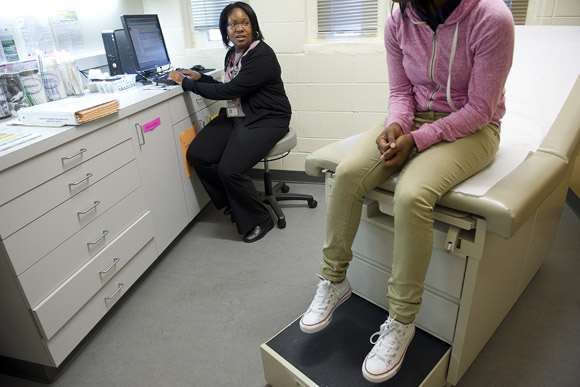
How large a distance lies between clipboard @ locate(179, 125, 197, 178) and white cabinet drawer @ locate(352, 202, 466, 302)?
3.88ft

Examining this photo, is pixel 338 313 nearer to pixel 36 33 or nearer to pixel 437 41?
pixel 437 41

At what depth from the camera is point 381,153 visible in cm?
122

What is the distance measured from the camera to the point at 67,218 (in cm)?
143

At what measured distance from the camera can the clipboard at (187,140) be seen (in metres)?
2.20

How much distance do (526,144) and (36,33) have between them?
7.47 feet

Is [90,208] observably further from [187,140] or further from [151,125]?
[187,140]

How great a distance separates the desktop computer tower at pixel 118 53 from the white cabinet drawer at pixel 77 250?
868 mm

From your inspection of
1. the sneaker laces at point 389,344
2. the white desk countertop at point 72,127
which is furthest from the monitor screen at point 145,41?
the sneaker laces at point 389,344

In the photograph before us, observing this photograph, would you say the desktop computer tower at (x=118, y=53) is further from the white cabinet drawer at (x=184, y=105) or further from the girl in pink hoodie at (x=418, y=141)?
the girl in pink hoodie at (x=418, y=141)

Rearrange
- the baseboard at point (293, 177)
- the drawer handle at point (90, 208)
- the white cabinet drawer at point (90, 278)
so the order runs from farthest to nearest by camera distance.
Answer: the baseboard at point (293, 177)
the drawer handle at point (90, 208)
the white cabinet drawer at point (90, 278)

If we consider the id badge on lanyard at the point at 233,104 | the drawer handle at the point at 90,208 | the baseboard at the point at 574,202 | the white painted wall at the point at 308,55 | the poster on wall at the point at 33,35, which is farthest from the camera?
the white painted wall at the point at 308,55

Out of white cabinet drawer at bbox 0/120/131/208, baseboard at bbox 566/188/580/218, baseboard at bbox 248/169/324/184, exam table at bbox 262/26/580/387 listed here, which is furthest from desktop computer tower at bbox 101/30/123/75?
baseboard at bbox 566/188/580/218

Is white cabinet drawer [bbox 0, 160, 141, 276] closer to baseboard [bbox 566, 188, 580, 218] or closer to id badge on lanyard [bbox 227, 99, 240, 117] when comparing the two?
id badge on lanyard [bbox 227, 99, 240, 117]

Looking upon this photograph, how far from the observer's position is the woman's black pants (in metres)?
2.11
